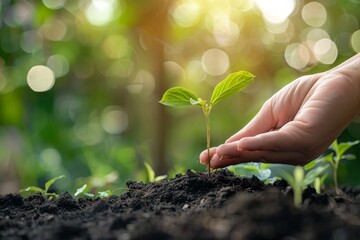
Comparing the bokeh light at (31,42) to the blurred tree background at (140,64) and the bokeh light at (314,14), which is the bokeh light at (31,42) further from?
the bokeh light at (314,14)

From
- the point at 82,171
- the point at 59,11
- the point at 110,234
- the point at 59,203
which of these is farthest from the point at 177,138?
the point at 110,234

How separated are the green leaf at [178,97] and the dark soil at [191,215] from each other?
0.19 meters

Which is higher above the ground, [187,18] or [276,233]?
[187,18]

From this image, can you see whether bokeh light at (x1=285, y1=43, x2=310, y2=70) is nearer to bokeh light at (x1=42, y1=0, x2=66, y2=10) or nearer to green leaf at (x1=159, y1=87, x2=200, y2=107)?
bokeh light at (x1=42, y1=0, x2=66, y2=10)

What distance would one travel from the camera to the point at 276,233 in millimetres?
711

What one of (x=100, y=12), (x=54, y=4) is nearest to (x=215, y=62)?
(x=100, y=12)

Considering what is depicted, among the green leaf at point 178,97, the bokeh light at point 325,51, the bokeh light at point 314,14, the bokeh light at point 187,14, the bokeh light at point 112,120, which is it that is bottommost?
the bokeh light at point 112,120

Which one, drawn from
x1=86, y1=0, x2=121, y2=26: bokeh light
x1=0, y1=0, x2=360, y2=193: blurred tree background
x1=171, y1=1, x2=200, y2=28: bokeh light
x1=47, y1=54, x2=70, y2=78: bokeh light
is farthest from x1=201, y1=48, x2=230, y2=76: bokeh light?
x1=47, y1=54, x2=70, y2=78: bokeh light

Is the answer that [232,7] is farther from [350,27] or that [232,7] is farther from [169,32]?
[350,27]

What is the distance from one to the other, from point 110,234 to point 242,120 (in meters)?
3.50

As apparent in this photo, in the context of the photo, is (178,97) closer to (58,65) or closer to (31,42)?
(31,42)

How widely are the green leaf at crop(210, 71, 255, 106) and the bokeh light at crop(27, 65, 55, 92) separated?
2.98 metres

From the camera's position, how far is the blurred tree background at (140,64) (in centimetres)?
360

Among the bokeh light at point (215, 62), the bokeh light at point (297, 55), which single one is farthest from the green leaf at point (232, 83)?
the bokeh light at point (297, 55)
